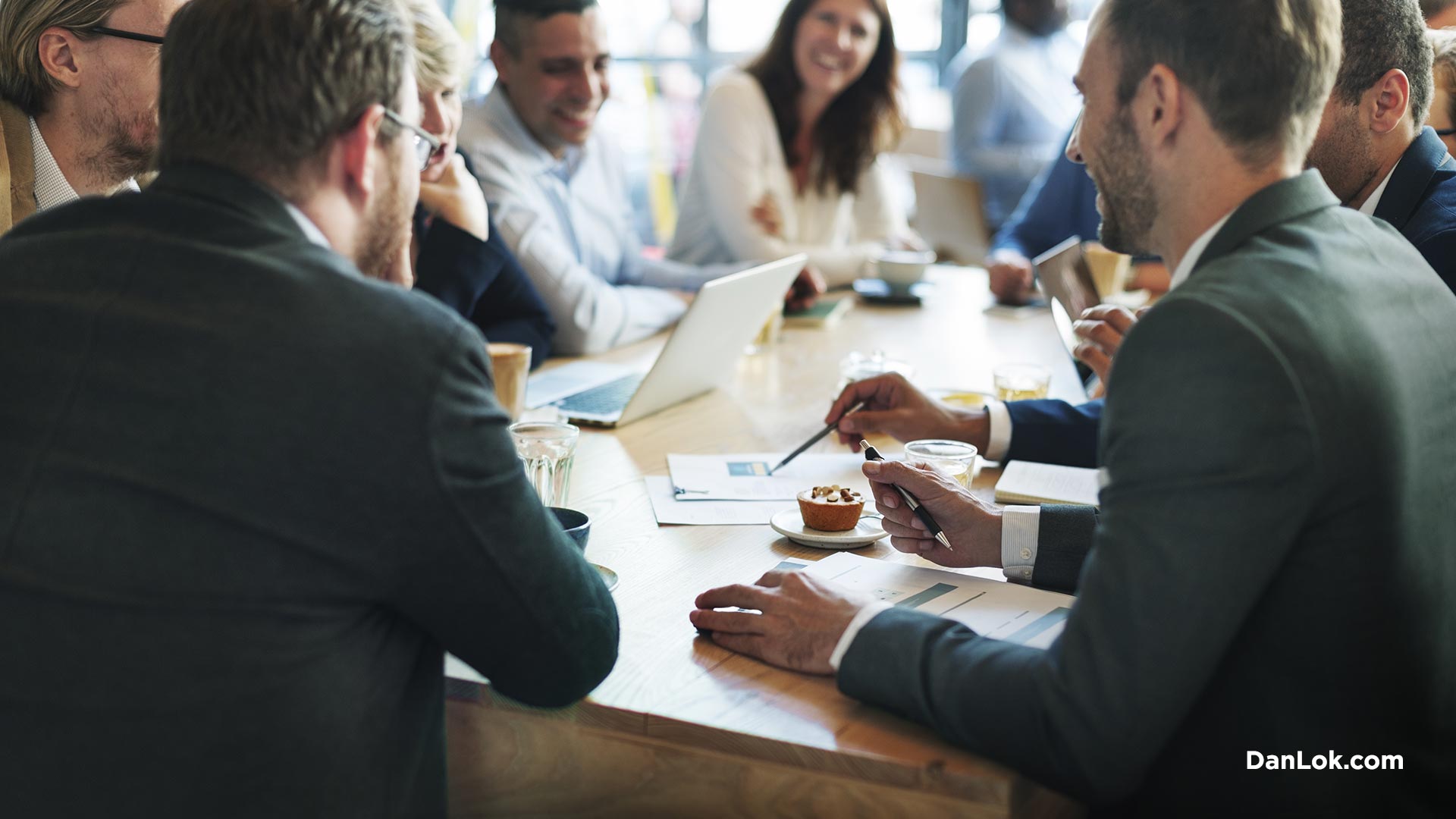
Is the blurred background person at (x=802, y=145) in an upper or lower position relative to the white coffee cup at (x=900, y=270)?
upper

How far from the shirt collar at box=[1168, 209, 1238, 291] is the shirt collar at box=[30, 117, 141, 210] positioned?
57.8 inches

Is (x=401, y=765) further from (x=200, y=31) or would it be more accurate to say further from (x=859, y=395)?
(x=859, y=395)

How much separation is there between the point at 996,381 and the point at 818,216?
176 centimetres

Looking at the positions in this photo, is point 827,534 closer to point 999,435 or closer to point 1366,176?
point 999,435

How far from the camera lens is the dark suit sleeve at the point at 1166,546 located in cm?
90

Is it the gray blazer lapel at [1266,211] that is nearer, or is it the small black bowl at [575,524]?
the gray blazer lapel at [1266,211]

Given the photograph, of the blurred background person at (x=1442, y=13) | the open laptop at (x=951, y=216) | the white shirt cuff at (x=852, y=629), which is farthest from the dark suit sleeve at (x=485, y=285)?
the open laptop at (x=951, y=216)

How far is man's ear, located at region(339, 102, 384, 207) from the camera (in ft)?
3.24

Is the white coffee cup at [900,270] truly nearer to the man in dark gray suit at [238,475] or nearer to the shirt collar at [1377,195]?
the shirt collar at [1377,195]

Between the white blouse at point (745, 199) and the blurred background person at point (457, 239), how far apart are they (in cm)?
116

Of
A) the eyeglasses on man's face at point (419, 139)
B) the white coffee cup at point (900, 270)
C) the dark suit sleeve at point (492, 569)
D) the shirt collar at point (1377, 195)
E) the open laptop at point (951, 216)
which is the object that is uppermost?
the eyeglasses on man's face at point (419, 139)

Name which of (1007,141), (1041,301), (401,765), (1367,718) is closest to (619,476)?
(401,765)

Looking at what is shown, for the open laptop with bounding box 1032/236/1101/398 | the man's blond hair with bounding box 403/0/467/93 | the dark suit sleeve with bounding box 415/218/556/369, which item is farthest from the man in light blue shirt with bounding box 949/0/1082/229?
the man's blond hair with bounding box 403/0/467/93

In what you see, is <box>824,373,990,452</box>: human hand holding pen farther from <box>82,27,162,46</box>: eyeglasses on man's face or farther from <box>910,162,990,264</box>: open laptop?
<box>910,162,990,264</box>: open laptop
